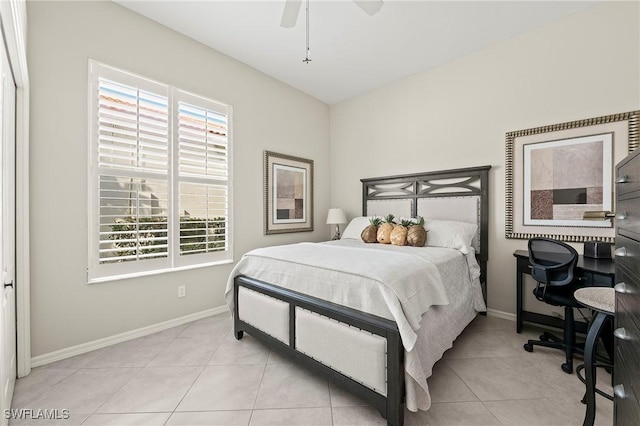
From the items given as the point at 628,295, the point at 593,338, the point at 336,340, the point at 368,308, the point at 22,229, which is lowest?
the point at 336,340

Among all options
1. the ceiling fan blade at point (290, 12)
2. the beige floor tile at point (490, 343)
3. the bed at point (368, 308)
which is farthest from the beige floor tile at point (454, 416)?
the ceiling fan blade at point (290, 12)

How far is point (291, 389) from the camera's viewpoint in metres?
1.79

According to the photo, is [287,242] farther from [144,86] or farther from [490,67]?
[490,67]

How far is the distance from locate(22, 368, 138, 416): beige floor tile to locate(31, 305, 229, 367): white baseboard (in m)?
0.31

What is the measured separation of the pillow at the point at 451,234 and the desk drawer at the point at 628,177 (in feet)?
5.86

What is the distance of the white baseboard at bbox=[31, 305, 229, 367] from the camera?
2087mm

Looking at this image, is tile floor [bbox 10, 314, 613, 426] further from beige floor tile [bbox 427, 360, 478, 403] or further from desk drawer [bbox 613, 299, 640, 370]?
desk drawer [bbox 613, 299, 640, 370]

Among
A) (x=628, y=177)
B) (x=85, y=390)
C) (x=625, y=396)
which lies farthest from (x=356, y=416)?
(x=85, y=390)

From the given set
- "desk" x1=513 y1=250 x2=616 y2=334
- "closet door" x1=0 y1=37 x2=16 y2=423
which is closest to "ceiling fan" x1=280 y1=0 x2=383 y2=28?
"closet door" x1=0 y1=37 x2=16 y2=423

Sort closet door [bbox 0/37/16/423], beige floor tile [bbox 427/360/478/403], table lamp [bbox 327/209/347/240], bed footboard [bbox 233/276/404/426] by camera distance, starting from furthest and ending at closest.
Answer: table lamp [bbox 327/209/347/240] → beige floor tile [bbox 427/360/478/403] → closet door [bbox 0/37/16/423] → bed footboard [bbox 233/276/404/426]

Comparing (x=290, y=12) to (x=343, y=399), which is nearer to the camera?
(x=343, y=399)

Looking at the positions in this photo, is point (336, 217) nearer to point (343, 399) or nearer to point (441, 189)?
point (441, 189)

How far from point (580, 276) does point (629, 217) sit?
179 centimetres

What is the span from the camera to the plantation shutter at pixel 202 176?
115 inches
